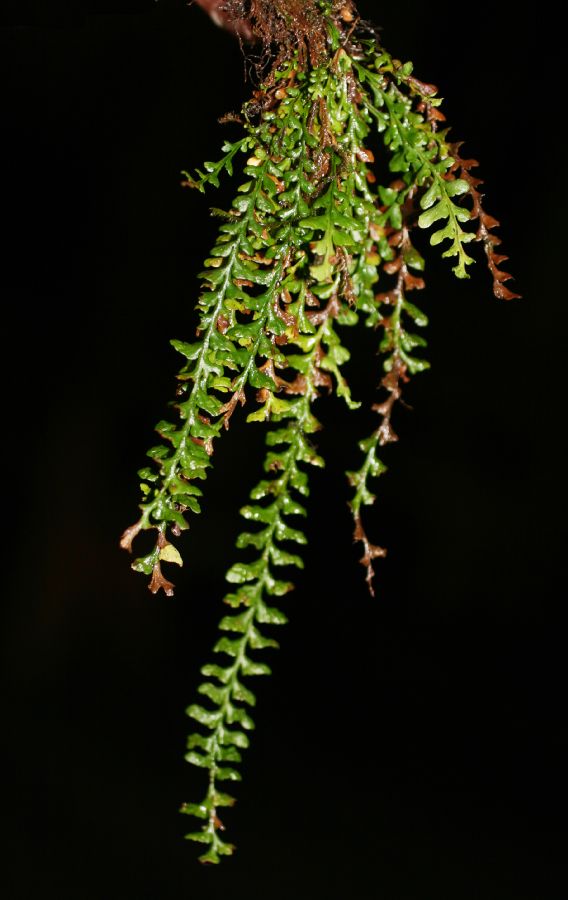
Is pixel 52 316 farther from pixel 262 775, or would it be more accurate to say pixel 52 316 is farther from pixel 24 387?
pixel 262 775

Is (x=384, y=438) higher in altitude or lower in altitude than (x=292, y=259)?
lower

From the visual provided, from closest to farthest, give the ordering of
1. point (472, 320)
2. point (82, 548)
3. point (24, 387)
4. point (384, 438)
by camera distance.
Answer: point (384, 438) < point (472, 320) < point (24, 387) < point (82, 548)

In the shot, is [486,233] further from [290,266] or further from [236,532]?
[236,532]

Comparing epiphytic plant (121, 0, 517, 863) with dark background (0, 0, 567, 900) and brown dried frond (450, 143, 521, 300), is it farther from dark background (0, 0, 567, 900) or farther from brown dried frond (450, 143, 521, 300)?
dark background (0, 0, 567, 900)

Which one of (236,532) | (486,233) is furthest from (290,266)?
(236,532)

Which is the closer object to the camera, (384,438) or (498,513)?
(384,438)

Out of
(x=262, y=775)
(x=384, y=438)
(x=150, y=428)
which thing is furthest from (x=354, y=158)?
(x=262, y=775)

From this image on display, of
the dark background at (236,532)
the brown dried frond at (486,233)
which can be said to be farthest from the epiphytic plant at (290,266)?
the dark background at (236,532)
